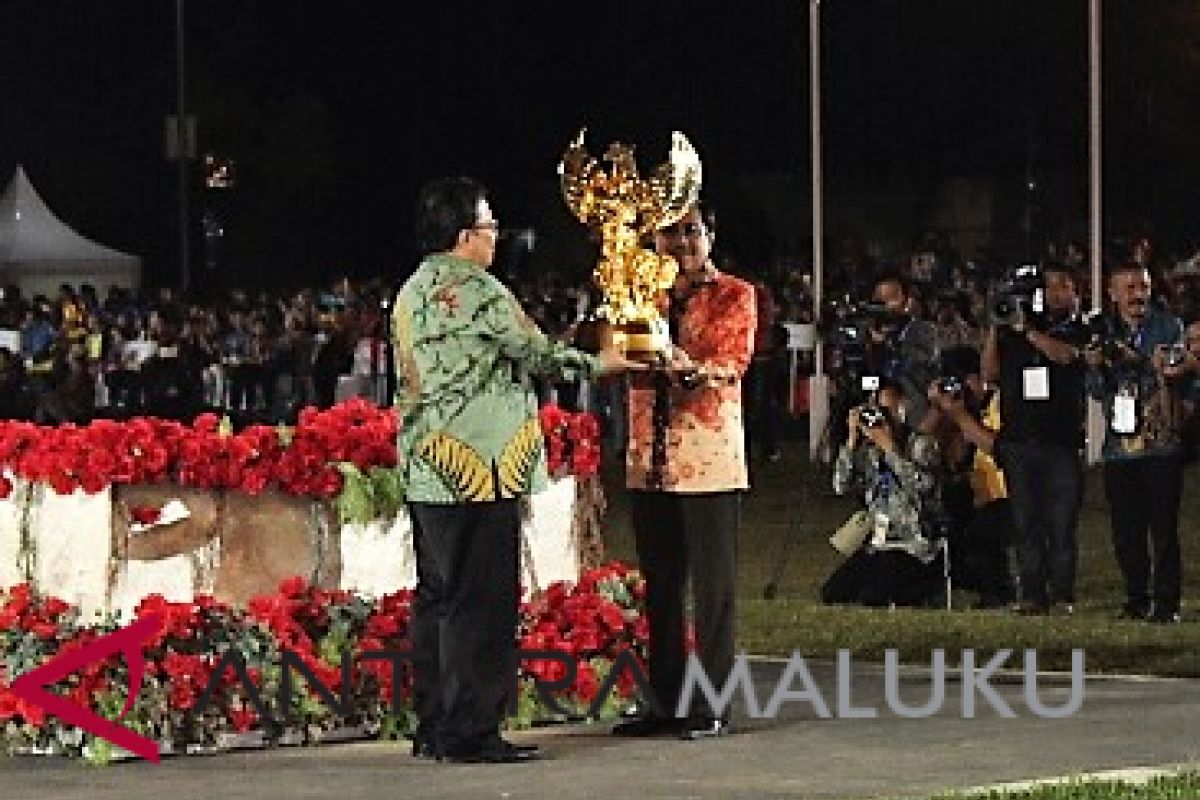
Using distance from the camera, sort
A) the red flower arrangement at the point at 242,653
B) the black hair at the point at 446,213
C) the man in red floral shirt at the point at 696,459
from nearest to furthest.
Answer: the black hair at the point at 446,213
the red flower arrangement at the point at 242,653
the man in red floral shirt at the point at 696,459

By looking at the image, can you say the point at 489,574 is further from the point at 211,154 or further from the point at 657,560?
the point at 211,154

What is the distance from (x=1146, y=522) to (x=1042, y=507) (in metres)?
0.74

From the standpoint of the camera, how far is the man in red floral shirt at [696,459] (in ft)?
39.6

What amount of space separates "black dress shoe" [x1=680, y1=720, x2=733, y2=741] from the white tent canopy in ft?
109

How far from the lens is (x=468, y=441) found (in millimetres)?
11461

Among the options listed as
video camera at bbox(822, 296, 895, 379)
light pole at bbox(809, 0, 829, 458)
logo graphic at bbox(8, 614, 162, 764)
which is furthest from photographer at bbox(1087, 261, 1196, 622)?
light pole at bbox(809, 0, 829, 458)

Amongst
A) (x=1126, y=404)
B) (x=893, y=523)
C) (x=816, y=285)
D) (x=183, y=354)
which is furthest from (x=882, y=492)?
(x=183, y=354)

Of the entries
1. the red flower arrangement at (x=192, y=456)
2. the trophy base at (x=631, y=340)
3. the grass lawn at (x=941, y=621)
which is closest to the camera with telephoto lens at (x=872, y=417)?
the grass lawn at (x=941, y=621)

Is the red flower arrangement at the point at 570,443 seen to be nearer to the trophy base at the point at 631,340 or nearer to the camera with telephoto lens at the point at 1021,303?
the trophy base at the point at 631,340

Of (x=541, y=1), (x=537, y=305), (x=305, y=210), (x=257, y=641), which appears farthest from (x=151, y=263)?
(x=257, y=641)

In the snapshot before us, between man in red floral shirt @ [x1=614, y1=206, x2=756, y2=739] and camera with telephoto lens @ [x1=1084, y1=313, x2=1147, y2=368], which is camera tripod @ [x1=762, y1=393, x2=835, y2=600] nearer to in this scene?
camera with telephoto lens @ [x1=1084, y1=313, x2=1147, y2=368]

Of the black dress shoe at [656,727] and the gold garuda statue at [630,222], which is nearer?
the gold garuda statue at [630,222]

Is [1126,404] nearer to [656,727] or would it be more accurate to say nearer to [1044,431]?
[1044,431]

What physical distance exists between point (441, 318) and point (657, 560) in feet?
4.37
